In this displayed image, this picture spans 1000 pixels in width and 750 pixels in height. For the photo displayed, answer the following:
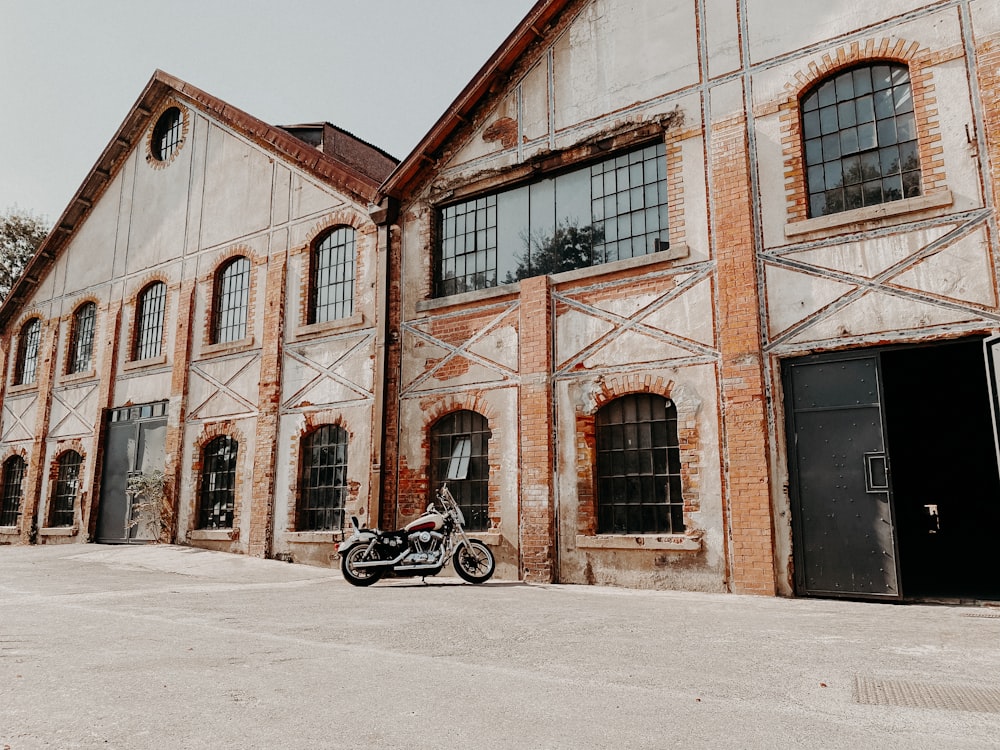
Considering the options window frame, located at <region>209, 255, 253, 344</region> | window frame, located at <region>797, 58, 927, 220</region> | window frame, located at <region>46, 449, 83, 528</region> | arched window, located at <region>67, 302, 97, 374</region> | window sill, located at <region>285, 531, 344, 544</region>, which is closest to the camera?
window frame, located at <region>797, 58, 927, 220</region>

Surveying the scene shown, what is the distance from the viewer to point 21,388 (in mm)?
19625

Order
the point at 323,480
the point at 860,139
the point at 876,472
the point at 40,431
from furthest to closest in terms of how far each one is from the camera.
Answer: the point at 40,431, the point at 323,480, the point at 860,139, the point at 876,472

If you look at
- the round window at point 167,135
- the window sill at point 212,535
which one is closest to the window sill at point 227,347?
the window sill at point 212,535

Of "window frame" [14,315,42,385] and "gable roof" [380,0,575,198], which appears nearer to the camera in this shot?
"gable roof" [380,0,575,198]

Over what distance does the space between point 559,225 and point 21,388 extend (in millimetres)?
16154

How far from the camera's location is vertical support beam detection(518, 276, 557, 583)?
33.4 feet

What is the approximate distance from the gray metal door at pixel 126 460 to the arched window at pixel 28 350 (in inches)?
187

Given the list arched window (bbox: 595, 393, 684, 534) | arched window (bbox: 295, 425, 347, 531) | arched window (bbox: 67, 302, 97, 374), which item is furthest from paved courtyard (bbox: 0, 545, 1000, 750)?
arched window (bbox: 67, 302, 97, 374)

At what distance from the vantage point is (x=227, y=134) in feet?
53.1

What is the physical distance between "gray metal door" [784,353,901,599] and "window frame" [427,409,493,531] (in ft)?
14.3

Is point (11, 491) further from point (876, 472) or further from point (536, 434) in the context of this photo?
point (876, 472)

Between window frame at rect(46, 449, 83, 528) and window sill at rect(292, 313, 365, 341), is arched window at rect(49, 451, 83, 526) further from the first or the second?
window sill at rect(292, 313, 365, 341)

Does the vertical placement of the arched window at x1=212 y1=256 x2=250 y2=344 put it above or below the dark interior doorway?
above

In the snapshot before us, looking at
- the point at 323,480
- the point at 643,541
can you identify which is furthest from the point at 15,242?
the point at 643,541
